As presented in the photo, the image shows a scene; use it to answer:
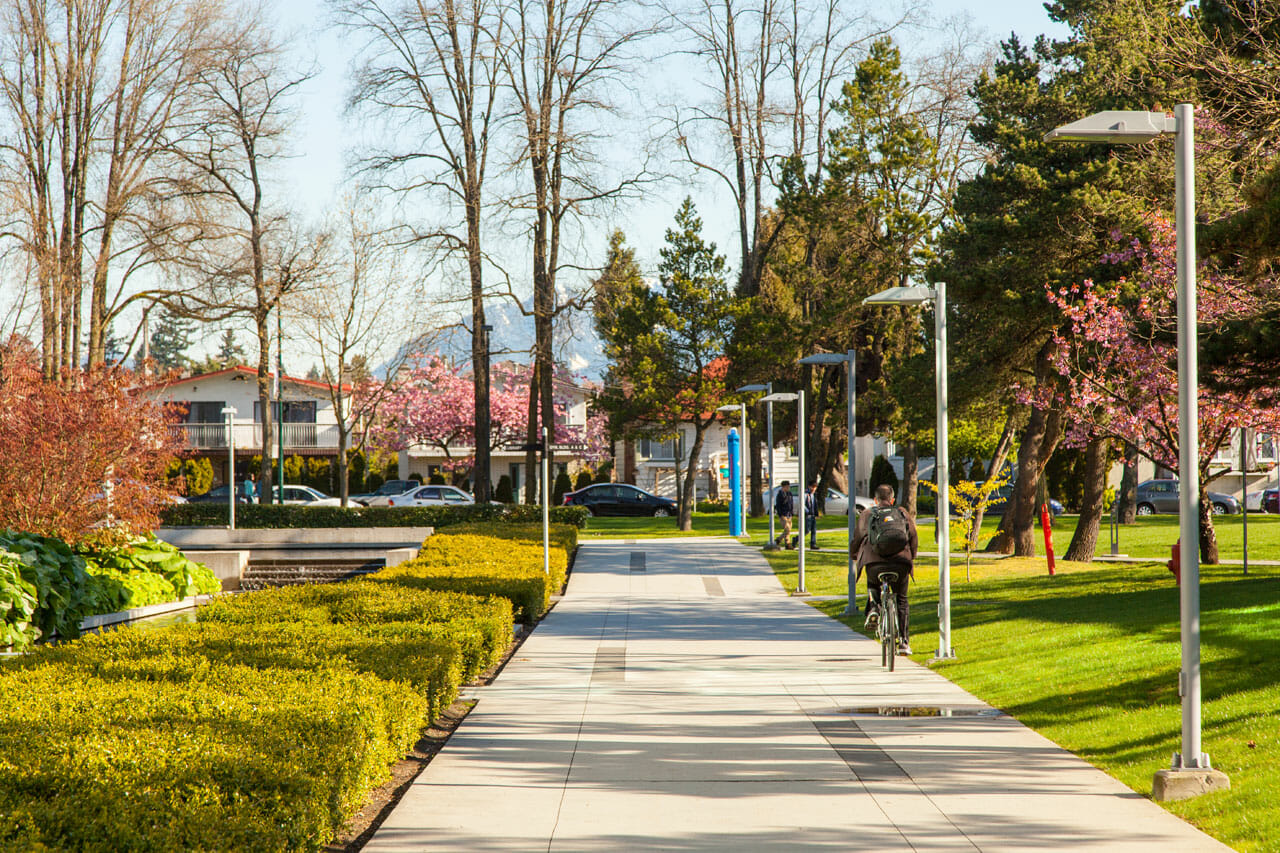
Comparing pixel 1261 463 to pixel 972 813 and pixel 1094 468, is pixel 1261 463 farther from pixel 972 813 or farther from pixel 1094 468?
pixel 972 813

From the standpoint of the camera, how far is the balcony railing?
56719mm

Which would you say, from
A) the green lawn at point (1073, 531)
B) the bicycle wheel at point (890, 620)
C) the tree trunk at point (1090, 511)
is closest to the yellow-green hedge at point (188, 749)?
the bicycle wheel at point (890, 620)

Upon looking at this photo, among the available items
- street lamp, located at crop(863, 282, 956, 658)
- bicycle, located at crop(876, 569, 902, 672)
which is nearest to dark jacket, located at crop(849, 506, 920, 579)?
bicycle, located at crop(876, 569, 902, 672)

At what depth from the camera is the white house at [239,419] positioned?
2243 inches

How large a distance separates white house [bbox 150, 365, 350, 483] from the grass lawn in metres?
43.5

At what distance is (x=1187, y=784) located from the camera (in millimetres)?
6750

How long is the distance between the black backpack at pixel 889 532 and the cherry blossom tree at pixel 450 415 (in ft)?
149

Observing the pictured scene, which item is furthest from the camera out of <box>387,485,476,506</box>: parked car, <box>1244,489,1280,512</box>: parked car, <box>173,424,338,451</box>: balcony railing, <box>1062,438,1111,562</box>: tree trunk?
<box>173,424,338,451</box>: balcony railing

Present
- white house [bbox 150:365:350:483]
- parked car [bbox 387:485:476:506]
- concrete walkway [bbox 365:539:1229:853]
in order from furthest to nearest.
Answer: white house [bbox 150:365:350:483] < parked car [bbox 387:485:476:506] < concrete walkway [bbox 365:539:1229:853]

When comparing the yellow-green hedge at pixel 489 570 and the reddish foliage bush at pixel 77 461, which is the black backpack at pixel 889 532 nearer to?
the yellow-green hedge at pixel 489 570

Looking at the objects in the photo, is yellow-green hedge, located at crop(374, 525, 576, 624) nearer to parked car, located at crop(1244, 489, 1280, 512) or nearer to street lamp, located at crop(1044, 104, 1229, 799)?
street lamp, located at crop(1044, 104, 1229, 799)

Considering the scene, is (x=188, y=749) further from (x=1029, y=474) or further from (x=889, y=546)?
(x=1029, y=474)

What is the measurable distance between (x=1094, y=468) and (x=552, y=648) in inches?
642

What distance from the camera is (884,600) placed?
40.8ft
